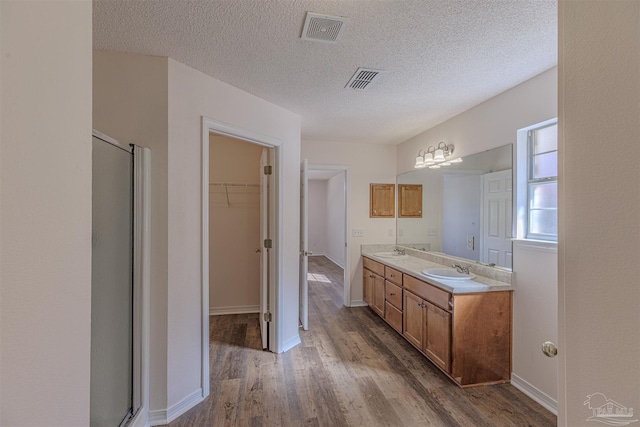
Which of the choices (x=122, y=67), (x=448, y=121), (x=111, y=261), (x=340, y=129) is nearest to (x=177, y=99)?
(x=122, y=67)

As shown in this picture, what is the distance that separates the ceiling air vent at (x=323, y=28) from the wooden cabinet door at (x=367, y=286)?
9.64 feet

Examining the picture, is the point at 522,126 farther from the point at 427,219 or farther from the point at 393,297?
the point at 393,297

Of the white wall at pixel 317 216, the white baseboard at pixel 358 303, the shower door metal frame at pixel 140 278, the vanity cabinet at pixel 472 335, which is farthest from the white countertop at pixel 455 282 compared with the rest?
the white wall at pixel 317 216

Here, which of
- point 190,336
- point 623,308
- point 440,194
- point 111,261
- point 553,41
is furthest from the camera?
point 440,194

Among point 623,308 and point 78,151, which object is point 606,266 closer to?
point 623,308

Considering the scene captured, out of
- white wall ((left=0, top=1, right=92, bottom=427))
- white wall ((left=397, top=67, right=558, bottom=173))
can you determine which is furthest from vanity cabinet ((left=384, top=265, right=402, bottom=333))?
white wall ((left=0, top=1, right=92, bottom=427))

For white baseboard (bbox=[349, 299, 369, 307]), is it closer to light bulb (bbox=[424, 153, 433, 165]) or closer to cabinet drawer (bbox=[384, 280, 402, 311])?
cabinet drawer (bbox=[384, 280, 402, 311])

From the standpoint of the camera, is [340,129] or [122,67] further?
[340,129]

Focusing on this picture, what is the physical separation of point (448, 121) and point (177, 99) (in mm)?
2681

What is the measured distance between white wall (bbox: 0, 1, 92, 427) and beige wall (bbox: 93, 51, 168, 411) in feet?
3.85

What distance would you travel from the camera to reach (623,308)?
0.57 meters

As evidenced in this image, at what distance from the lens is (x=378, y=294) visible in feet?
12.0

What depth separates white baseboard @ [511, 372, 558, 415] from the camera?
1.99 meters

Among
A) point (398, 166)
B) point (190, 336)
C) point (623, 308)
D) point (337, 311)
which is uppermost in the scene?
point (398, 166)
